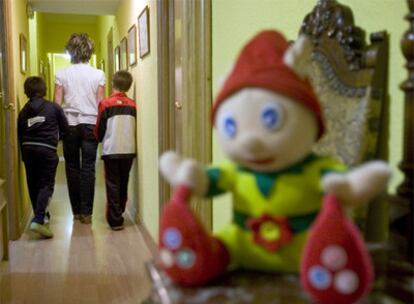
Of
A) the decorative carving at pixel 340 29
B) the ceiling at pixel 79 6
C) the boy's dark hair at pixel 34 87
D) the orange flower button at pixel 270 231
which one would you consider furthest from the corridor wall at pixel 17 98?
the orange flower button at pixel 270 231

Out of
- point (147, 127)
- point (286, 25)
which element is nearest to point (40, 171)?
point (147, 127)

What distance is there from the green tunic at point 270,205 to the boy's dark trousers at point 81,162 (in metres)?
3.14

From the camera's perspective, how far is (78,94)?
12.5 feet

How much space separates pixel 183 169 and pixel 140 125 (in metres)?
3.03

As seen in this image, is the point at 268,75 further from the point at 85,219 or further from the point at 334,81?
the point at 85,219

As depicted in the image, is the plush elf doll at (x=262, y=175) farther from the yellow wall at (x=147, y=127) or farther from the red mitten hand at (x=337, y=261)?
the yellow wall at (x=147, y=127)

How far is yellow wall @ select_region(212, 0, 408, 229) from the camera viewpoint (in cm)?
90

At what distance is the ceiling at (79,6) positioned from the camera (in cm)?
573

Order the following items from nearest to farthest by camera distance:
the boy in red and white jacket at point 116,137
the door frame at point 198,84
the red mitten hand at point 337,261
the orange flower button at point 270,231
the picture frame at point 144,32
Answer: the red mitten hand at point 337,261 → the orange flower button at point 270,231 → the door frame at point 198,84 → the picture frame at point 144,32 → the boy in red and white jacket at point 116,137

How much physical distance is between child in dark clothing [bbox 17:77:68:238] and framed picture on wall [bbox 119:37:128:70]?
4.30 ft

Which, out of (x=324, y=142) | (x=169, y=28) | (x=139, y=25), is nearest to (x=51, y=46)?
(x=139, y=25)

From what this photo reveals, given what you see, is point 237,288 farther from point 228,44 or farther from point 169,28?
point 169,28

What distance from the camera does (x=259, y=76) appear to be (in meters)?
0.69

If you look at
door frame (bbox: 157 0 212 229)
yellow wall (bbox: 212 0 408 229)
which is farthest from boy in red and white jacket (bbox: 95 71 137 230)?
yellow wall (bbox: 212 0 408 229)
